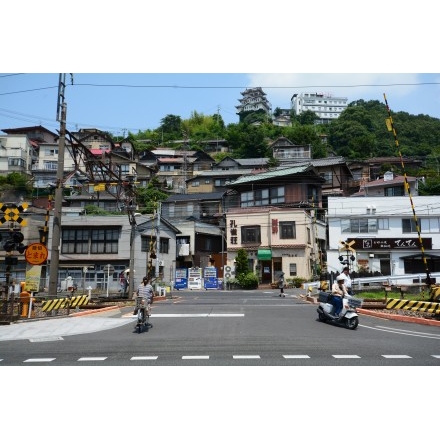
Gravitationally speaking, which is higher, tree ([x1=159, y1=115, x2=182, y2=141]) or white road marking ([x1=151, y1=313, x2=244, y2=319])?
tree ([x1=159, y1=115, x2=182, y2=141])

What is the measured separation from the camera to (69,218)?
3684 cm

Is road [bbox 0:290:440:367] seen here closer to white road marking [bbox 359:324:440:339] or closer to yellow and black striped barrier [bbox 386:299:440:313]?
white road marking [bbox 359:324:440:339]

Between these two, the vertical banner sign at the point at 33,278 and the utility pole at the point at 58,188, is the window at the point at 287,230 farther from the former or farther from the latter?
the utility pole at the point at 58,188

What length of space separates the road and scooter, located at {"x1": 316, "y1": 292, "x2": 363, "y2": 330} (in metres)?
0.24

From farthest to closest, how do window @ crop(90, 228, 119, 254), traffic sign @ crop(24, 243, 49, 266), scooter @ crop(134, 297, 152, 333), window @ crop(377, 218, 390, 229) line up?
Result: window @ crop(377, 218, 390, 229), window @ crop(90, 228, 119, 254), traffic sign @ crop(24, 243, 49, 266), scooter @ crop(134, 297, 152, 333)

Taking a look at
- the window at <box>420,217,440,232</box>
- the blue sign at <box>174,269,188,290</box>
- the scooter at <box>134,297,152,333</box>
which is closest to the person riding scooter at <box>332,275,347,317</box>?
the scooter at <box>134,297,152,333</box>

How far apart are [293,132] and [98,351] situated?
45322mm

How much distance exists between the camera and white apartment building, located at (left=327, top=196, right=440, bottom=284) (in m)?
38.2

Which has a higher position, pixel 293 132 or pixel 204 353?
pixel 293 132

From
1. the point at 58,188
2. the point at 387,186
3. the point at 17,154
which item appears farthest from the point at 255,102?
the point at 58,188

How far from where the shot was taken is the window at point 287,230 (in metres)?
41.0

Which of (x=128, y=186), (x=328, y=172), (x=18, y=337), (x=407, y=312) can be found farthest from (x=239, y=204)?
(x=18, y=337)

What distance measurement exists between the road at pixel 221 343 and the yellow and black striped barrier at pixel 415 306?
5.52 feet

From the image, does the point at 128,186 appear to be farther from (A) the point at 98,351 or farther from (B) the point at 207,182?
(B) the point at 207,182
